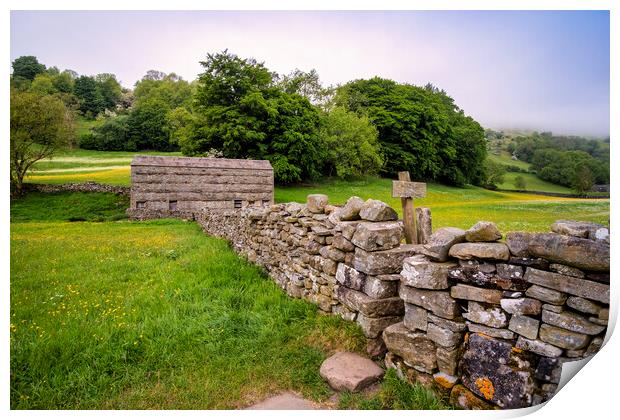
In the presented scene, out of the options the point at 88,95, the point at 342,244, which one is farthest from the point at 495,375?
the point at 88,95

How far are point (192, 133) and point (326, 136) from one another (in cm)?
1373

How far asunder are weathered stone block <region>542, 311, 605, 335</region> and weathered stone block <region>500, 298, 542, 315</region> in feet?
0.21

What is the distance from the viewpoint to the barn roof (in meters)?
19.3

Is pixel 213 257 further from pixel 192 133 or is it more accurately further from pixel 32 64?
pixel 192 133

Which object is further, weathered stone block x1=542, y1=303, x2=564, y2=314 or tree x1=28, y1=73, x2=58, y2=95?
tree x1=28, y1=73, x2=58, y2=95

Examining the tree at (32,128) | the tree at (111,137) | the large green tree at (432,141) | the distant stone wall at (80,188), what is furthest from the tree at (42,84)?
the large green tree at (432,141)

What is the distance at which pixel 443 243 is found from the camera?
2.93 metres

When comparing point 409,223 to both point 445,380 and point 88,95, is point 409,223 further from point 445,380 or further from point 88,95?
point 88,95

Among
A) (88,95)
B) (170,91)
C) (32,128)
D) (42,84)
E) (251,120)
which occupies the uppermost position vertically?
(170,91)

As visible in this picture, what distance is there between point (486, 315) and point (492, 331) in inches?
5.0

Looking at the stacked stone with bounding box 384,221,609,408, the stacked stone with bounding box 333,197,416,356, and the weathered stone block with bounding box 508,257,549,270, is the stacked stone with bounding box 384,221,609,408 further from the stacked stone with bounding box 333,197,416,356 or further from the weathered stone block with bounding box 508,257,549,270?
the stacked stone with bounding box 333,197,416,356

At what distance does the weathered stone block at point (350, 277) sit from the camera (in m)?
3.84

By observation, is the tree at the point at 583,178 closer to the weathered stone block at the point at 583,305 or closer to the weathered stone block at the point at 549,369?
the weathered stone block at the point at 583,305

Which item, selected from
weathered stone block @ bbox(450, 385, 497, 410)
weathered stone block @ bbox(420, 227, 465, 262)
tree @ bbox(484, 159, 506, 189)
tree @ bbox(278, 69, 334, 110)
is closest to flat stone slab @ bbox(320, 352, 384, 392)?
weathered stone block @ bbox(450, 385, 497, 410)
